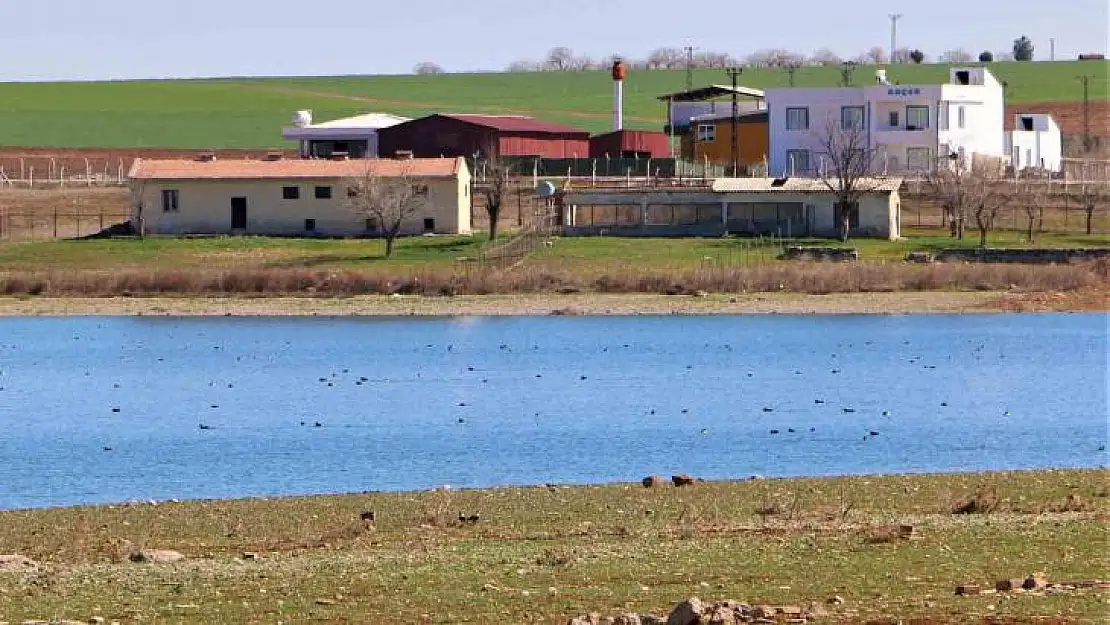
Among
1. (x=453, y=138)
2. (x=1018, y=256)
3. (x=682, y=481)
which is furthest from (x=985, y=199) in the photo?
(x=682, y=481)

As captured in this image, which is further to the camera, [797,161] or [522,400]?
[797,161]

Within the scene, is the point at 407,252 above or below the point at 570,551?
above

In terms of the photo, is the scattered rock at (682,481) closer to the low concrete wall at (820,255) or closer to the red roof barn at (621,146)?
the low concrete wall at (820,255)

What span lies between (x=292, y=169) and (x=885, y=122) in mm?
32288

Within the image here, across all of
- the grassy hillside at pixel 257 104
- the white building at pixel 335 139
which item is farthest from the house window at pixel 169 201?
the grassy hillside at pixel 257 104

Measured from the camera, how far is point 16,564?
2053 centimetres

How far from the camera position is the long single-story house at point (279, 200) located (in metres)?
88.5

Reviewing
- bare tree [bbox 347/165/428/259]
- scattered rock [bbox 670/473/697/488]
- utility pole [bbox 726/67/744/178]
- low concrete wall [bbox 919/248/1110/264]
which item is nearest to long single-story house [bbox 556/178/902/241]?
bare tree [bbox 347/165/428/259]

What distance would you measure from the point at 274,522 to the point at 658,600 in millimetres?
8027

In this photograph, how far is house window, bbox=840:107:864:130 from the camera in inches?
4173

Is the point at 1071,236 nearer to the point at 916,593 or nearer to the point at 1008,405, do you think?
the point at 1008,405

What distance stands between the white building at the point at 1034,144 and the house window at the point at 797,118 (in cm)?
1478

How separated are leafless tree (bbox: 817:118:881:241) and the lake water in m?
22.1

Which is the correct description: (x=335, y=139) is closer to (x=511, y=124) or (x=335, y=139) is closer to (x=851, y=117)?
(x=511, y=124)
